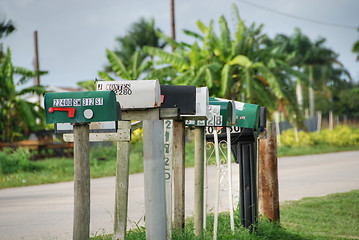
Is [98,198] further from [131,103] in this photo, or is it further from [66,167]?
[66,167]

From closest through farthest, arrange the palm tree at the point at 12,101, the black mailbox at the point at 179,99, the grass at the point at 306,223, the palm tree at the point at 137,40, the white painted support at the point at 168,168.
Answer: the black mailbox at the point at 179,99 → the white painted support at the point at 168,168 → the grass at the point at 306,223 → the palm tree at the point at 12,101 → the palm tree at the point at 137,40

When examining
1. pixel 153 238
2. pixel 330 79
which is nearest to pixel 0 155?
pixel 153 238

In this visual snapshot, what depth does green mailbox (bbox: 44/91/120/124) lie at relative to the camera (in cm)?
294

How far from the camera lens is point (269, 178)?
18.2ft

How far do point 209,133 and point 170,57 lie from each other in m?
12.8

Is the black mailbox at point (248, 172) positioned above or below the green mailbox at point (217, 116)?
below

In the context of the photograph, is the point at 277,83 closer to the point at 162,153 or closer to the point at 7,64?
the point at 7,64

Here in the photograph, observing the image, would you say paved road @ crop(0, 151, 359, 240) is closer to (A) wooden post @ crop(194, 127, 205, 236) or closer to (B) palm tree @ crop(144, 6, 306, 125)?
(A) wooden post @ crop(194, 127, 205, 236)

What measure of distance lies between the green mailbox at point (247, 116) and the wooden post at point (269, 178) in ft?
3.00

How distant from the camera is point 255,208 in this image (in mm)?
4969

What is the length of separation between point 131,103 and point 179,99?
488 millimetres

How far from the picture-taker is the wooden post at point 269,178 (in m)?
5.50

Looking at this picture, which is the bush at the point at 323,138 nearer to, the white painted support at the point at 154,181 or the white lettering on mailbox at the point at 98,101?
the white painted support at the point at 154,181

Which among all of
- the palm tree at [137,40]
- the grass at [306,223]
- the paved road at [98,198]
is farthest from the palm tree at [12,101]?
the palm tree at [137,40]
